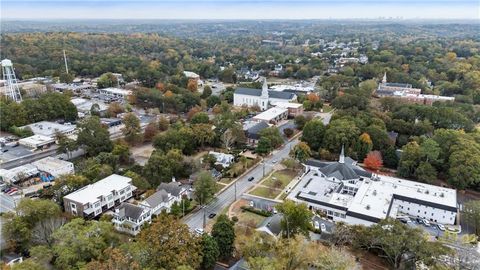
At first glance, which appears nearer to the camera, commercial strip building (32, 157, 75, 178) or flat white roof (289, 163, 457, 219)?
flat white roof (289, 163, 457, 219)

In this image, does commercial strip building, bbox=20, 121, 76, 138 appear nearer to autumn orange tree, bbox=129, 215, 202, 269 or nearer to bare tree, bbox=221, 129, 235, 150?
bare tree, bbox=221, 129, 235, 150

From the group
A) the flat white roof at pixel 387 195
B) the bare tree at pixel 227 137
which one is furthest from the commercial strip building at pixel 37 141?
the flat white roof at pixel 387 195

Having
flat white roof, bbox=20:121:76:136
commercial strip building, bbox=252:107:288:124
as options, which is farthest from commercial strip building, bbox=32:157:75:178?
commercial strip building, bbox=252:107:288:124

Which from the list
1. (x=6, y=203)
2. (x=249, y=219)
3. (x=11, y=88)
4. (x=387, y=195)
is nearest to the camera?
(x=249, y=219)

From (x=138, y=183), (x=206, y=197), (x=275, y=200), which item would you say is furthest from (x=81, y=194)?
(x=275, y=200)

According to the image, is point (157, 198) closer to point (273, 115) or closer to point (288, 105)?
point (273, 115)

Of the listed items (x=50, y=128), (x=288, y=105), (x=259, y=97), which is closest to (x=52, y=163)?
(x=50, y=128)
